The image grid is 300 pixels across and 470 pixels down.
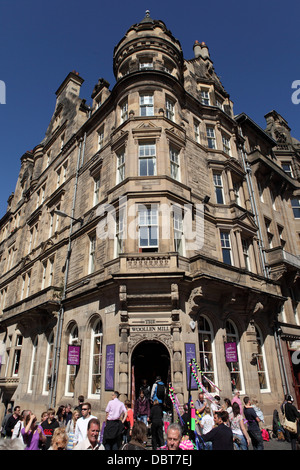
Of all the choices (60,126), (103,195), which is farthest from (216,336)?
(60,126)

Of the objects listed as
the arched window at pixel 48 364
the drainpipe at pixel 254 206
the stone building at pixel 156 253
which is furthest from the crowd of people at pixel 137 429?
the drainpipe at pixel 254 206

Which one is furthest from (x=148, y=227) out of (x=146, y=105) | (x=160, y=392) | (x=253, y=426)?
(x=253, y=426)

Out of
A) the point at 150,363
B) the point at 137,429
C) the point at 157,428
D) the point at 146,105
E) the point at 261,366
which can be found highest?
the point at 146,105

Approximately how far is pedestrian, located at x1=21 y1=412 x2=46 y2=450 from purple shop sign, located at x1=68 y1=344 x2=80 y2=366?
360 inches

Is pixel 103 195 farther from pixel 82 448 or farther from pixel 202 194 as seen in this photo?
pixel 82 448

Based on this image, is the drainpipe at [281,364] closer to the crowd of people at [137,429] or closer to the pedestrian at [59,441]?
the crowd of people at [137,429]

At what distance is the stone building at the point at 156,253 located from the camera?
44.3ft

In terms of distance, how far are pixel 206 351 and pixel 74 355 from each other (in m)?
6.73

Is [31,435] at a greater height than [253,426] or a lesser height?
greater

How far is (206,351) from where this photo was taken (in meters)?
14.3

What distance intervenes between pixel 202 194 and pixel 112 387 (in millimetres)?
11900

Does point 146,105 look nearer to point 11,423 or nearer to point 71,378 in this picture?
point 71,378

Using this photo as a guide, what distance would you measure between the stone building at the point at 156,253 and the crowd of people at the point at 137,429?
298cm

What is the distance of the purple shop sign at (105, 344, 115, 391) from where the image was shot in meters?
12.7
